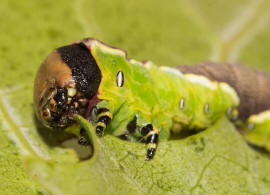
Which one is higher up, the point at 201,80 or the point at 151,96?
the point at 201,80

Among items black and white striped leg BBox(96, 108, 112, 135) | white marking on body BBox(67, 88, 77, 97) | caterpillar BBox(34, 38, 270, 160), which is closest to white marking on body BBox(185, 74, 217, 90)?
caterpillar BBox(34, 38, 270, 160)

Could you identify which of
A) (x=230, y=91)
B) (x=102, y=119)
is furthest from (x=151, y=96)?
(x=230, y=91)

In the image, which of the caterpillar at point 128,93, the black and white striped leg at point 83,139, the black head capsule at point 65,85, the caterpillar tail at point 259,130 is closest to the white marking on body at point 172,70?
the caterpillar at point 128,93

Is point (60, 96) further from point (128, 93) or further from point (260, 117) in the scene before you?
point (260, 117)

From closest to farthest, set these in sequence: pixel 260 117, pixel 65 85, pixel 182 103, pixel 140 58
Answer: pixel 65 85
pixel 182 103
pixel 260 117
pixel 140 58

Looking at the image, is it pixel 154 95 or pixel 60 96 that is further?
pixel 154 95

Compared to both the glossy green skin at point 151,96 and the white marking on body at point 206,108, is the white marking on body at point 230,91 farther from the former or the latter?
the white marking on body at point 206,108

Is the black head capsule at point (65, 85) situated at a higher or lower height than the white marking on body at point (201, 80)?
lower

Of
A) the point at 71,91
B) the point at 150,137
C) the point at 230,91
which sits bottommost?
the point at 150,137
